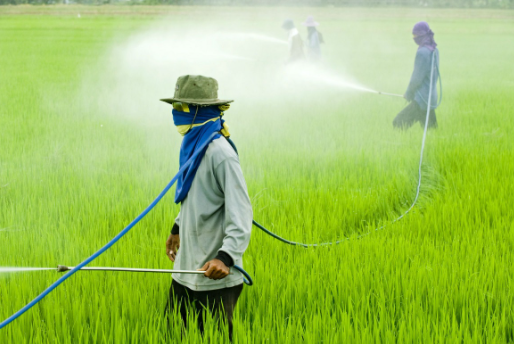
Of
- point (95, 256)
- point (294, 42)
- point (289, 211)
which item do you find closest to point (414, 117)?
point (294, 42)

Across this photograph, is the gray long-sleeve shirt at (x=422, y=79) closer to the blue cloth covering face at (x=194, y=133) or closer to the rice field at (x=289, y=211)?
the rice field at (x=289, y=211)

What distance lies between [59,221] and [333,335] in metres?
2.27

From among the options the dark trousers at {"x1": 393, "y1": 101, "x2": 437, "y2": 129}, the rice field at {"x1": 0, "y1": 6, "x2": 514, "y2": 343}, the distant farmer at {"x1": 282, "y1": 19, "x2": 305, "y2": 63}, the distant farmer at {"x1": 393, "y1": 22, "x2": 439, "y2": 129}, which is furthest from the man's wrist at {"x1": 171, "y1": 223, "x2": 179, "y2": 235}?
the distant farmer at {"x1": 282, "y1": 19, "x2": 305, "y2": 63}

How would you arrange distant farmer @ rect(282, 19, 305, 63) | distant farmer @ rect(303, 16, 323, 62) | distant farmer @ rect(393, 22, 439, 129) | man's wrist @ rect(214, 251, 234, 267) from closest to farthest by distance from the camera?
man's wrist @ rect(214, 251, 234, 267), distant farmer @ rect(393, 22, 439, 129), distant farmer @ rect(282, 19, 305, 63), distant farmer @ rect(303, 16, 323, 62)

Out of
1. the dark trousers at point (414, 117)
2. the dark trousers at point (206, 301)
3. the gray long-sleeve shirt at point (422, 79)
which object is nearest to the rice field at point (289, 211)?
the dark trousers at point (206, 301)

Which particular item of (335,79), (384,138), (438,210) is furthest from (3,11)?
(438,210)

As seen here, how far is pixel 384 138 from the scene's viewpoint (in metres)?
6.74

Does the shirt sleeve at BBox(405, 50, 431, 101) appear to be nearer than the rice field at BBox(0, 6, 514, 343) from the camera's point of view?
No

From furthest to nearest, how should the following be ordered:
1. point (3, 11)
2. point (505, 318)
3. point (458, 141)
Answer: point (3, 11) < point (458, 141) < point (505, 318)

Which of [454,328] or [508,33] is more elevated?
[508,33]

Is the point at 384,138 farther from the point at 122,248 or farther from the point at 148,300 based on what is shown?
the point at 148,300

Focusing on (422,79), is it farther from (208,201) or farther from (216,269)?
(216,269)

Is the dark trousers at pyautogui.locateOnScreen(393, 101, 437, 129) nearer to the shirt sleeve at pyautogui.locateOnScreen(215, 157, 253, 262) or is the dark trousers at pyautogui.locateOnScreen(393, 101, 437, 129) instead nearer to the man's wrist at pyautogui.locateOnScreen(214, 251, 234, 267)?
the shirt sleeve at pyautogui.locateOnScreen(215, 157, 253, 262)

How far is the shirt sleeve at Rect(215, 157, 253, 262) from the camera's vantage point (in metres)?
2.03
